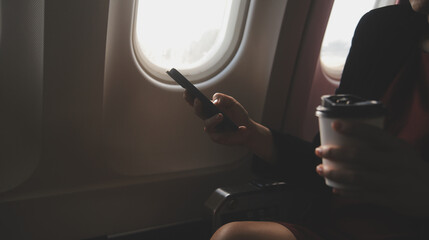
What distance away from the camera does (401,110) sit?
3.49 ft

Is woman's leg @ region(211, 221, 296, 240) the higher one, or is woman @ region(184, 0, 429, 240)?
woman @ region(184, 0, 429, 240)

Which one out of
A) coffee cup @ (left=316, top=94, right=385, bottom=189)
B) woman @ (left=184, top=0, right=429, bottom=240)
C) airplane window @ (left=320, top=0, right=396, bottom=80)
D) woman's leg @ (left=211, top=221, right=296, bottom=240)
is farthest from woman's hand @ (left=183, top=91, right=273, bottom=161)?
airplane window @ (left=320, top=0, right=396, bottom=80)

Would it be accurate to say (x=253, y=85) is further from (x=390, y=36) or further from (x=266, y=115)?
(x=390, y=36)

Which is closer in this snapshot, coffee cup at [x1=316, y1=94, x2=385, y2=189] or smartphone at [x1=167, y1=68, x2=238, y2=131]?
coffee cup at [x1=316, y1=94, x2=385, y2=189]

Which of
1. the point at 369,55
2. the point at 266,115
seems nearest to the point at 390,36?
the point at 369,55

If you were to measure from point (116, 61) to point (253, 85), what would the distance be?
64cm

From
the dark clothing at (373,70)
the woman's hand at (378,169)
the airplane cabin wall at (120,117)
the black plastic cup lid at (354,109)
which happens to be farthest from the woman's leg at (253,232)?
the airplane cabin wall at (120,117)

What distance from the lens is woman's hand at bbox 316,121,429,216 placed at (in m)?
0.68

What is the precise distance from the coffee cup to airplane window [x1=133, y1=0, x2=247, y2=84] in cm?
93

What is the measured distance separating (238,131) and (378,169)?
46 centimetres

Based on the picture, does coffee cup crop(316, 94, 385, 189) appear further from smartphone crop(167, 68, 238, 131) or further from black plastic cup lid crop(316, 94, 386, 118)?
smartphone crop(167, 68, 238, 131)

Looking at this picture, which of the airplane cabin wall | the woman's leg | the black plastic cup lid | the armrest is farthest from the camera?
the armrest

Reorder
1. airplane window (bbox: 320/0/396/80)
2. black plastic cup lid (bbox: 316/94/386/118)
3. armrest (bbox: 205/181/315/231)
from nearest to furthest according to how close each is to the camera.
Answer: black plastic cup lid (bbox: 316/94/386/118) → armrest (bbox: 205/181/315/231) → airplane window (bbox: 320/0/396/80)

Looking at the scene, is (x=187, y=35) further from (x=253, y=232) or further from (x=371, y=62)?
(x=253, y=232)
